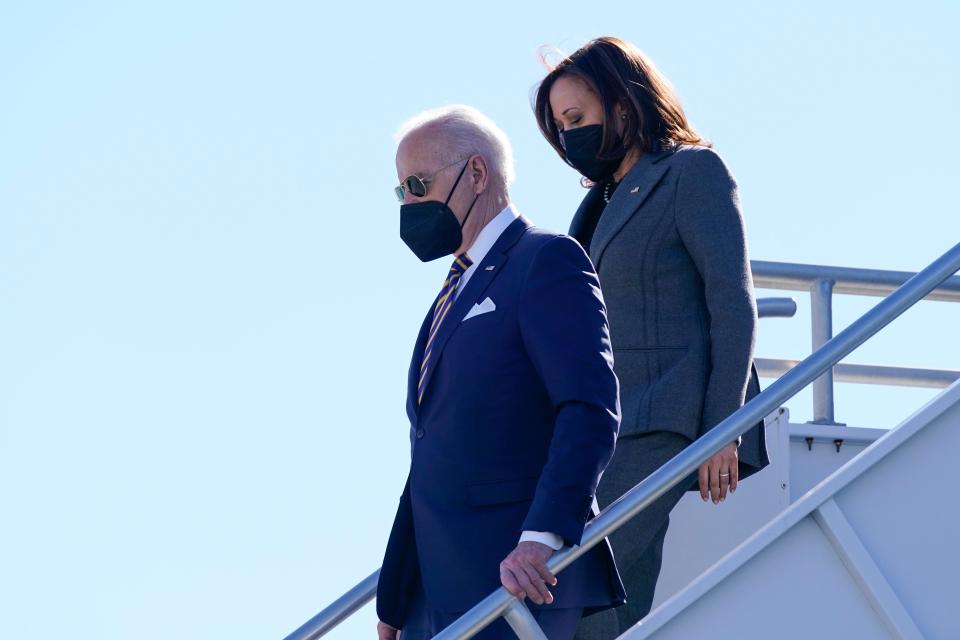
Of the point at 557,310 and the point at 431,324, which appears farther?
the point at 431,324

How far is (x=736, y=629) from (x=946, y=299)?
3063mm

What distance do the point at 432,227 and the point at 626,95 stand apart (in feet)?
2.76

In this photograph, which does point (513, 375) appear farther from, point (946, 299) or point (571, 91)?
point (946, 299)

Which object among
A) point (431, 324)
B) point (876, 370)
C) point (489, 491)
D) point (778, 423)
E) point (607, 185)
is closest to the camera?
point (489, 491)

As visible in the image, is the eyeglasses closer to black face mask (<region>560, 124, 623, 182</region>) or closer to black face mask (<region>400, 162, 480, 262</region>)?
black face mask (<region>400, 162, 480, 262</region>)

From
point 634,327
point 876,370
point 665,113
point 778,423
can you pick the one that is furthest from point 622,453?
point 876,370

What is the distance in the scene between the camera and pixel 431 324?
3775 mm

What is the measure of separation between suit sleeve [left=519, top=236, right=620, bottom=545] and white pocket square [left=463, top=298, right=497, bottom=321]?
0.30ft

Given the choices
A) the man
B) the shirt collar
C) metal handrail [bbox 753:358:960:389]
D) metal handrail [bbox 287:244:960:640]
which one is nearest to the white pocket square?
the man

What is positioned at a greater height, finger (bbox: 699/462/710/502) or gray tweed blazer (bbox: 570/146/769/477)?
gray tweed blazer (bbox: 570/146/769/477)

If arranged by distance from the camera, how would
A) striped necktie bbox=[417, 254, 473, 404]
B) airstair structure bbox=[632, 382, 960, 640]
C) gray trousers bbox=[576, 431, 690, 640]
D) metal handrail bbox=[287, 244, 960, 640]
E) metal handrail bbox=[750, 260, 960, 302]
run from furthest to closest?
1. metal handrail bbox=[750, 260, 960, 302]
2. gray trousers bbox=[576, 431, 690, 640]
3. striped necktie bbox=[417, 254, 473, 404]
4. airstair structure bbox=[632, 382, 960, 640]
5. metal handrail bbox=[287, 244, 960, 640]

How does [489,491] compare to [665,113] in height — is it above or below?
below

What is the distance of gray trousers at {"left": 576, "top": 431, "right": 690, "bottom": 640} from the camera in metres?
3.89

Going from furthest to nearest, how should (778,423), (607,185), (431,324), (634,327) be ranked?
(778,423) < (607,185) < (634,327) < (431,324)
